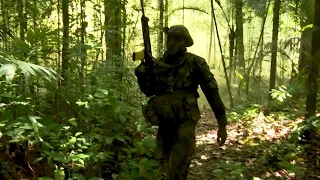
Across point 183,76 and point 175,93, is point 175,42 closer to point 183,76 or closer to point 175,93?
point 183,76

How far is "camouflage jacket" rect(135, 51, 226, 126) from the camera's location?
11.6ft

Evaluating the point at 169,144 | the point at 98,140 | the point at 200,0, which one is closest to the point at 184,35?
the point at 169,144

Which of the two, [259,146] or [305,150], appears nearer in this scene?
[305,150]

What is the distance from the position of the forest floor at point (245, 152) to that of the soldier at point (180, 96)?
842 millimetres

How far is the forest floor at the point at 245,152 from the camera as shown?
Result: 14.8ft

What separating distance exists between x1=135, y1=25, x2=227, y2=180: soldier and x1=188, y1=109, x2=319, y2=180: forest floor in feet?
2.76

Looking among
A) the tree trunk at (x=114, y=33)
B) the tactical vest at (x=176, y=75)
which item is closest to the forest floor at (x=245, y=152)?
the tactical vest at (x=176, y=75)

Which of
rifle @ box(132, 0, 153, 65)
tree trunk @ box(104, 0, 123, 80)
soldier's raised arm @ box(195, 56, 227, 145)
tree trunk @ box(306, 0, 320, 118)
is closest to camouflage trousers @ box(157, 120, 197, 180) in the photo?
soldier's raised arm @ box(195, 56, 227, 145)

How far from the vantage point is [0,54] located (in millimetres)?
2283

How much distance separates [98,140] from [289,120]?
4914 millimetres

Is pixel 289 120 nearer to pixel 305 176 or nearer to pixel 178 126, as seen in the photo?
pixel 305 176

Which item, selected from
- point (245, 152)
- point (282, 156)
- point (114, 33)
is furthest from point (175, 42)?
point (114, 33)

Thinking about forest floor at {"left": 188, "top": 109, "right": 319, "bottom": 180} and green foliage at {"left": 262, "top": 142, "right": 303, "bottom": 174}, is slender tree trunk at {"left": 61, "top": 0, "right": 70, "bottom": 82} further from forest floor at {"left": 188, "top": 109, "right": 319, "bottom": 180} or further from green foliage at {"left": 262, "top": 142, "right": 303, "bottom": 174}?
green foliage at {"left": 262, "top": 142, "right": 303, "bottom": 174}

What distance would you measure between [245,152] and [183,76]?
2776 millimetres
